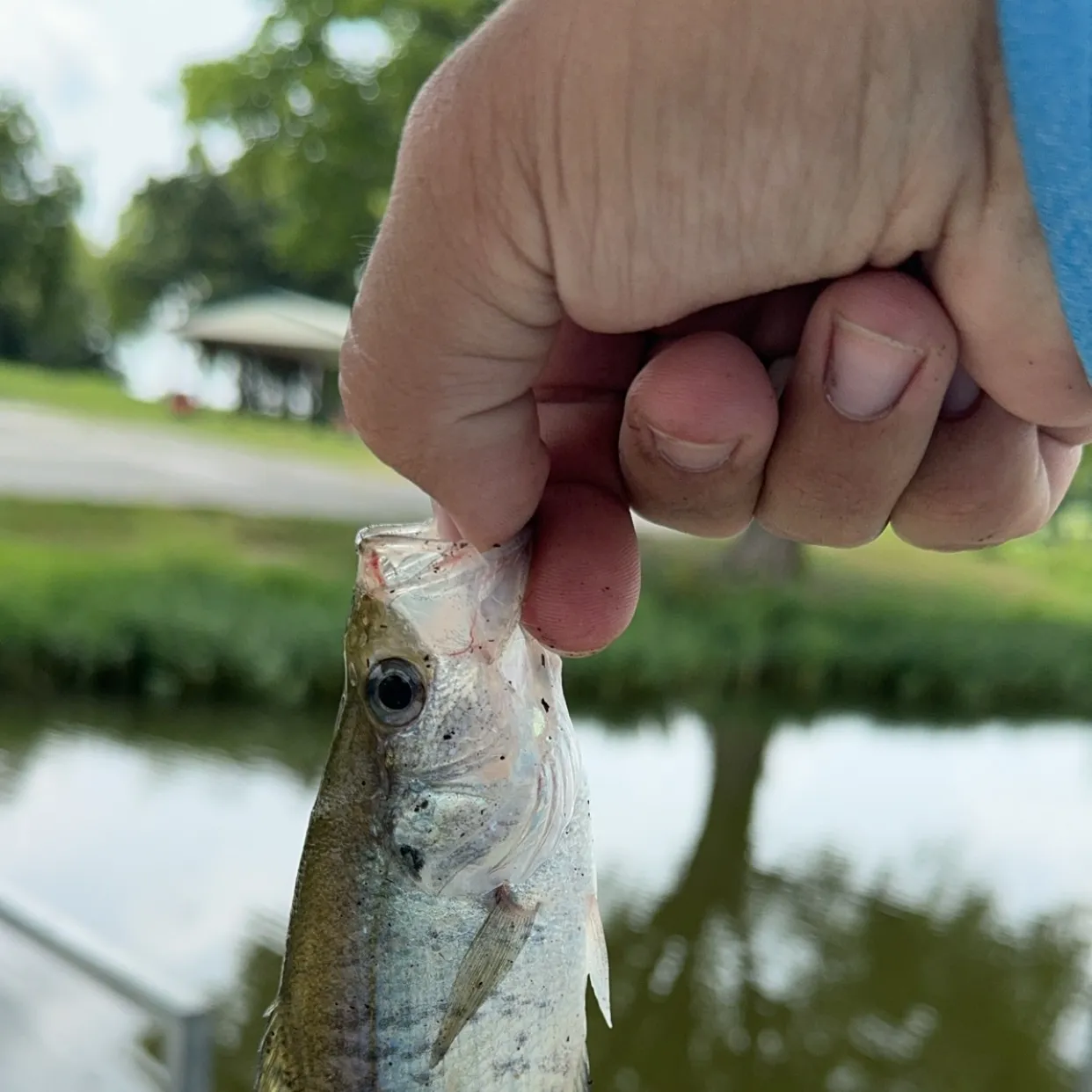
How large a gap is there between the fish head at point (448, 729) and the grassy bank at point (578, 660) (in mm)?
5519

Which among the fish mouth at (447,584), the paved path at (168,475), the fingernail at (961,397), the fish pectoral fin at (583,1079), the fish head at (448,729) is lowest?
the paved path at (168,475)

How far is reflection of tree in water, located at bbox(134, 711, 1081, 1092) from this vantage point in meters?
4.12

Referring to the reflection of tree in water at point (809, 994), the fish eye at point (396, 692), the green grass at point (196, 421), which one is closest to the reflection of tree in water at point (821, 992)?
the reflection of tree in water at point (809, 994)

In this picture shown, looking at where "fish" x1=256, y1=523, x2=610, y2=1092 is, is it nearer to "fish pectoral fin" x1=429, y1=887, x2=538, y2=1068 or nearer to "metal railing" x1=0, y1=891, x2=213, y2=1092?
"fish pectoral fin" x1=429, y1=887, x2=538, y2=1068

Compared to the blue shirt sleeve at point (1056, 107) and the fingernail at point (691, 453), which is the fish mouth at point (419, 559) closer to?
the fingernail at point (691, 453)

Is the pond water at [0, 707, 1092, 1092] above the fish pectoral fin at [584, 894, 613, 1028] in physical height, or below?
below

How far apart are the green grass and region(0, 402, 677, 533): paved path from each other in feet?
1.44

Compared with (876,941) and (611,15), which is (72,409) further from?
(611,15)

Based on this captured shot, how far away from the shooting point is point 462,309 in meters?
0.83

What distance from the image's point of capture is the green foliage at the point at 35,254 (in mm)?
19766

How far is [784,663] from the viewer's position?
330 inches

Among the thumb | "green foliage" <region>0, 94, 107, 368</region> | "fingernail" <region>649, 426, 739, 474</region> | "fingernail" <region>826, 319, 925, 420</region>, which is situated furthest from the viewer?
"green foliage" <region>0, 94, 107, 368</region>

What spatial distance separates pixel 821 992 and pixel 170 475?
8.61 meters

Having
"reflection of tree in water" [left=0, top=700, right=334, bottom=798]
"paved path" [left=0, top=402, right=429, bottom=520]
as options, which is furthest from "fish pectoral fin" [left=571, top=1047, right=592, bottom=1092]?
"paved path" [left=0, top=402, right=429, bottom=520]
